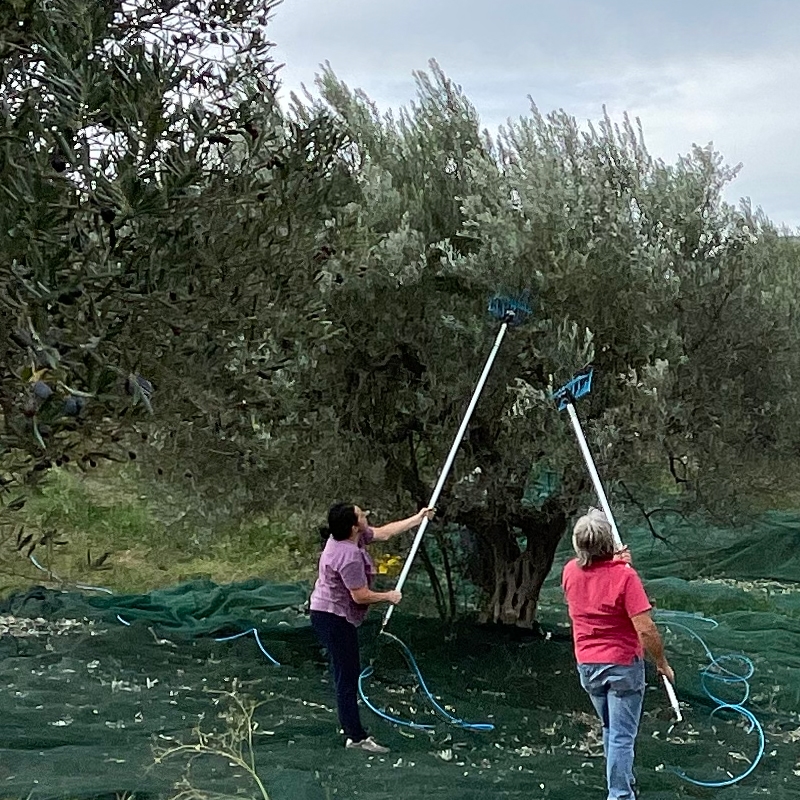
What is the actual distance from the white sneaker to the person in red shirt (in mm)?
1608

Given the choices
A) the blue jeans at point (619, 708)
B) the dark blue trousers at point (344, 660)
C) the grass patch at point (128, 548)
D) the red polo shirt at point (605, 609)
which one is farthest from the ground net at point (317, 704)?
the grass patch at point (128, 548)

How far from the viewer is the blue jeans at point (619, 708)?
4.99m

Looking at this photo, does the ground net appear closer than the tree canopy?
No

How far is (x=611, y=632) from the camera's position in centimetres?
498

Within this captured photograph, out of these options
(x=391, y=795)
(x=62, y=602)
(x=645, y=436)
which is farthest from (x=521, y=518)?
(x=62, y=602)

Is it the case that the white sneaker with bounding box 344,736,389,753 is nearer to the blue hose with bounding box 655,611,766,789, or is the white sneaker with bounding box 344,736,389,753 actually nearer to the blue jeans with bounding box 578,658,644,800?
the blue jeans with bounding box 578,658,644,800

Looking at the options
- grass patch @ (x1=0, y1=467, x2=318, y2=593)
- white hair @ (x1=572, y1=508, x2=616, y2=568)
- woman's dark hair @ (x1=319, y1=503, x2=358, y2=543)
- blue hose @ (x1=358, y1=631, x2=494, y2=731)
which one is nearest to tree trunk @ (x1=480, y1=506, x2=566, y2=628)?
blue hose @ (x1=358, y1=631, x2=494, y2=731)

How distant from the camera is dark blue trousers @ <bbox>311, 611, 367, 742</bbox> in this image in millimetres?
6160

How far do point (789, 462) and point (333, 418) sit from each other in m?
3.87

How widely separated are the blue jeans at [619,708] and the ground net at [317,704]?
597mm

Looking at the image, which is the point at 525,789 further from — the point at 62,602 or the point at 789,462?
the point at 62,602

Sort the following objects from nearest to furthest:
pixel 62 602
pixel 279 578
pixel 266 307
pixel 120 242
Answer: pixel 120 242
pixel 266 307
pixel 62 602
pixel 279 578

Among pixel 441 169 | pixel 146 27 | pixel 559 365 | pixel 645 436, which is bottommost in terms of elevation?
pixel 645 436

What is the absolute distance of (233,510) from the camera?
827 centimetres
